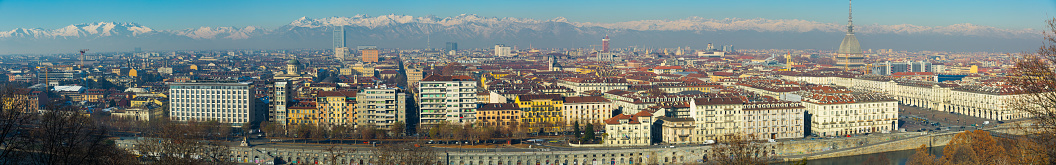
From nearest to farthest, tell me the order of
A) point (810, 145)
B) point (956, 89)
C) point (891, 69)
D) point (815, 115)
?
point (810, 145), point (815, 115), point (956, 89), point (891, 69)

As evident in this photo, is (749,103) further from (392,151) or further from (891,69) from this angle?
(891,69)

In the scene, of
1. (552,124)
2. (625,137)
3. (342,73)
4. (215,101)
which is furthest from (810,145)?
(342,73)

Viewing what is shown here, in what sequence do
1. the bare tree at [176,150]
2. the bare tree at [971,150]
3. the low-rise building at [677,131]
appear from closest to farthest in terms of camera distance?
the bare tree at [176,150] → the bare tree at [971,150] → the low-rise building at [677,131]

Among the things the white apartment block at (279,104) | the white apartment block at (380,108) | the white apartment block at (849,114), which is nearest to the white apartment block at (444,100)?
the white apartment block at (380,108)

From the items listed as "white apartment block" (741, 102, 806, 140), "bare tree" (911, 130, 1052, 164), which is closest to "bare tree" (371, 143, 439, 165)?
"white apartment block" (741, 102, 806, 140)

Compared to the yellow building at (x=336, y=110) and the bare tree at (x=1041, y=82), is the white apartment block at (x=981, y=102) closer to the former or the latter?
the yellow building at (x=336, y=110)

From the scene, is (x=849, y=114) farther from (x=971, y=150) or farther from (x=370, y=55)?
(x=370, y=55)
